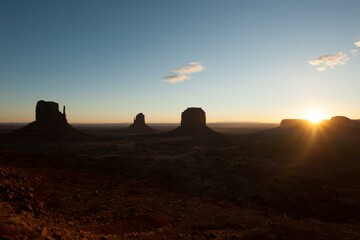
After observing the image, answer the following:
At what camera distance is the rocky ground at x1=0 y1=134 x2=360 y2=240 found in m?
14.0

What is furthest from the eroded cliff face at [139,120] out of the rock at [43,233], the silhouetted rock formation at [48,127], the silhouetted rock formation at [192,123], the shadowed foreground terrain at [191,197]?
the rock at [43,233]

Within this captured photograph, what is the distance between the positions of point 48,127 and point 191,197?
74968 millimetres

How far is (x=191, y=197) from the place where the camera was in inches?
905

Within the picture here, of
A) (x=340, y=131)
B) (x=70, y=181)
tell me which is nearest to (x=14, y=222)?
(x=70, y=181)

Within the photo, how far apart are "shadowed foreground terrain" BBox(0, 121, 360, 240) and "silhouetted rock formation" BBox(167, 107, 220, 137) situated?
65.3m

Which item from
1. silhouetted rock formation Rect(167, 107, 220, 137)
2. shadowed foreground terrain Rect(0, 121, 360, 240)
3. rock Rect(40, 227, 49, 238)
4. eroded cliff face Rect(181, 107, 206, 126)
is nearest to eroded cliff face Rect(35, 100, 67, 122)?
silhouetted rock formation Rect(167, 107, 220, 137)

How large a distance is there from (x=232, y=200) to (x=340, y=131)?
40.5 meters

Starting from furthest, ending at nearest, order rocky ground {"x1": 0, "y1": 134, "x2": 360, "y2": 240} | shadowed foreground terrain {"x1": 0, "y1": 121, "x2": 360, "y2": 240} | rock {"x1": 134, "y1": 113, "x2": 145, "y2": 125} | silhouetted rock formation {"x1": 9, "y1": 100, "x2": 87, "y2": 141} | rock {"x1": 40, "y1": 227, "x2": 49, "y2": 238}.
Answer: rock {"x1": 134, "y1": 113, "x2": 145, "y2": 125}, silhouetted rock formation {"x1": 9, "y1": 100, "x2": 87, "y2": 141}, shadowed foreground terrain {"x1": 0, "y1": 121, "x2": 360, "y2": 240}, rocky ground {"x1": 0, "y1": 134, "x2": 360, "y2": 240}, rock {"x1": 40, "y1": 227, "x2": 49, "y2": 238}

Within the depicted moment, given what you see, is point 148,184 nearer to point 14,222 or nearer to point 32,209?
point 32,209

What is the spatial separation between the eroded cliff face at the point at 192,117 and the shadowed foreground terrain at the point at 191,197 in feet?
226

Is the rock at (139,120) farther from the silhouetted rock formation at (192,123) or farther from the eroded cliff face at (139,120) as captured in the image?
the silhouetted rock formation at (192,123)

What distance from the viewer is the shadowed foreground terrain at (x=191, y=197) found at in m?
14.1

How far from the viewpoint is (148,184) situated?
26734 millimetres

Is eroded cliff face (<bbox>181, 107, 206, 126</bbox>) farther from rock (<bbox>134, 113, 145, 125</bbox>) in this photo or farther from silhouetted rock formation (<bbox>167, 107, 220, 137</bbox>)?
rock (<bbox>134, 113, 145, 125</bbox>)
